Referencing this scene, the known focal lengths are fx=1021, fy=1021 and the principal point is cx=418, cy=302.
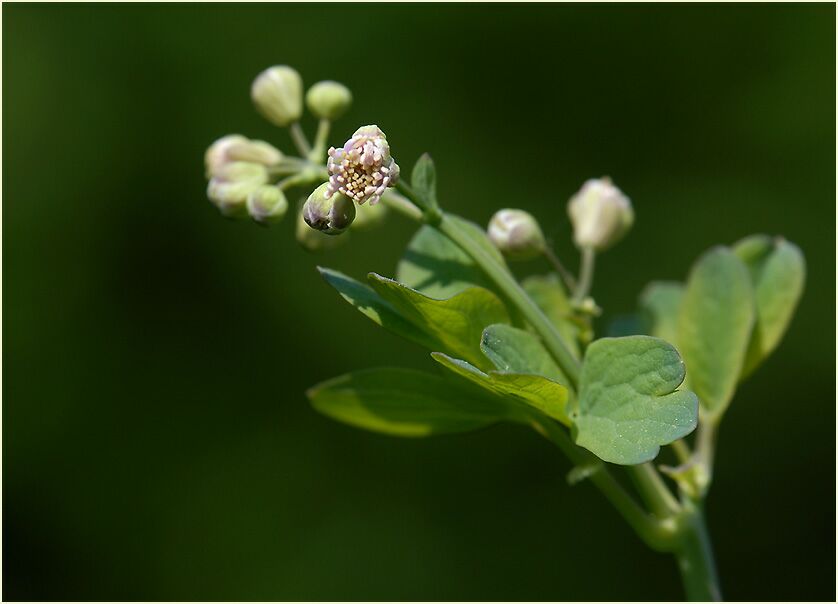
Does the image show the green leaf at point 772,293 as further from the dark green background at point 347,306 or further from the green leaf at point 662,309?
the dark green background at point 347,306

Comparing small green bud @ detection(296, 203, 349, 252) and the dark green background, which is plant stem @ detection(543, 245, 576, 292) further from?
the dark green background

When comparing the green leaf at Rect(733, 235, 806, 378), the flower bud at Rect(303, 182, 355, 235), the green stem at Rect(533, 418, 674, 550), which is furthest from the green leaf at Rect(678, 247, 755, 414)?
the flower bud at Rect(303, 182, 355, 235)

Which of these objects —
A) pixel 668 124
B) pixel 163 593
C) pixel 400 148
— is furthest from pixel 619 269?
pixel 163 593

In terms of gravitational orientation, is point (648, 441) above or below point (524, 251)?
below

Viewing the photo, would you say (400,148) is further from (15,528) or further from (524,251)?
(524,251)

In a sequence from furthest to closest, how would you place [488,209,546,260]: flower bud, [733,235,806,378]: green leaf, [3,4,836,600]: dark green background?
[3,4,836,600]: dark green background
[733,235,806,378]: green leaf
[488,209,546,260]: flower bud
